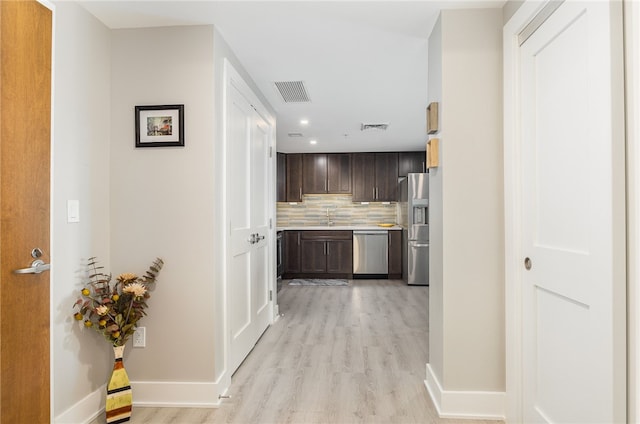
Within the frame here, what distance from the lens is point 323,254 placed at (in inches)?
267

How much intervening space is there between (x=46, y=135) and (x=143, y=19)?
936mm

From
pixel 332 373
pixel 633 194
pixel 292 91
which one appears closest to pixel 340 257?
pixel 292 91

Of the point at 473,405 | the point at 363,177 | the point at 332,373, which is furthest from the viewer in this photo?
the point at 363,177

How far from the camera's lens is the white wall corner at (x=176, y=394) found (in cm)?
233

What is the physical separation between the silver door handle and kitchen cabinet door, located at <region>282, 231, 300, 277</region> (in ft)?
16.6

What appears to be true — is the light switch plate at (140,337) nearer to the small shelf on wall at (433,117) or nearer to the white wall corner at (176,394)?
the white wall corner at (176,394)

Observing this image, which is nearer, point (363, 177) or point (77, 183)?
point (77, 183)

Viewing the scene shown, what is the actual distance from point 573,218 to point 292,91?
2677mm

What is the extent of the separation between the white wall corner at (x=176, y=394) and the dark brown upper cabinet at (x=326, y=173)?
508 cm

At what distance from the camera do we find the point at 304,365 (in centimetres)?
296

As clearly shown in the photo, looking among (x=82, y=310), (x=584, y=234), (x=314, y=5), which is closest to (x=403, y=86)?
(x=314, y=5)

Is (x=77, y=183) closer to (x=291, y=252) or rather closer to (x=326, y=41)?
(x=326, y=41)

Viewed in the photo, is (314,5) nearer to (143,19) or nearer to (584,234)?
(143,19)

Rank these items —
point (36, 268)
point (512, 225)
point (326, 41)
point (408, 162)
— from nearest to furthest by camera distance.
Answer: point (36, 268), point (512, 225), point (326, 41), point (408, 162)
